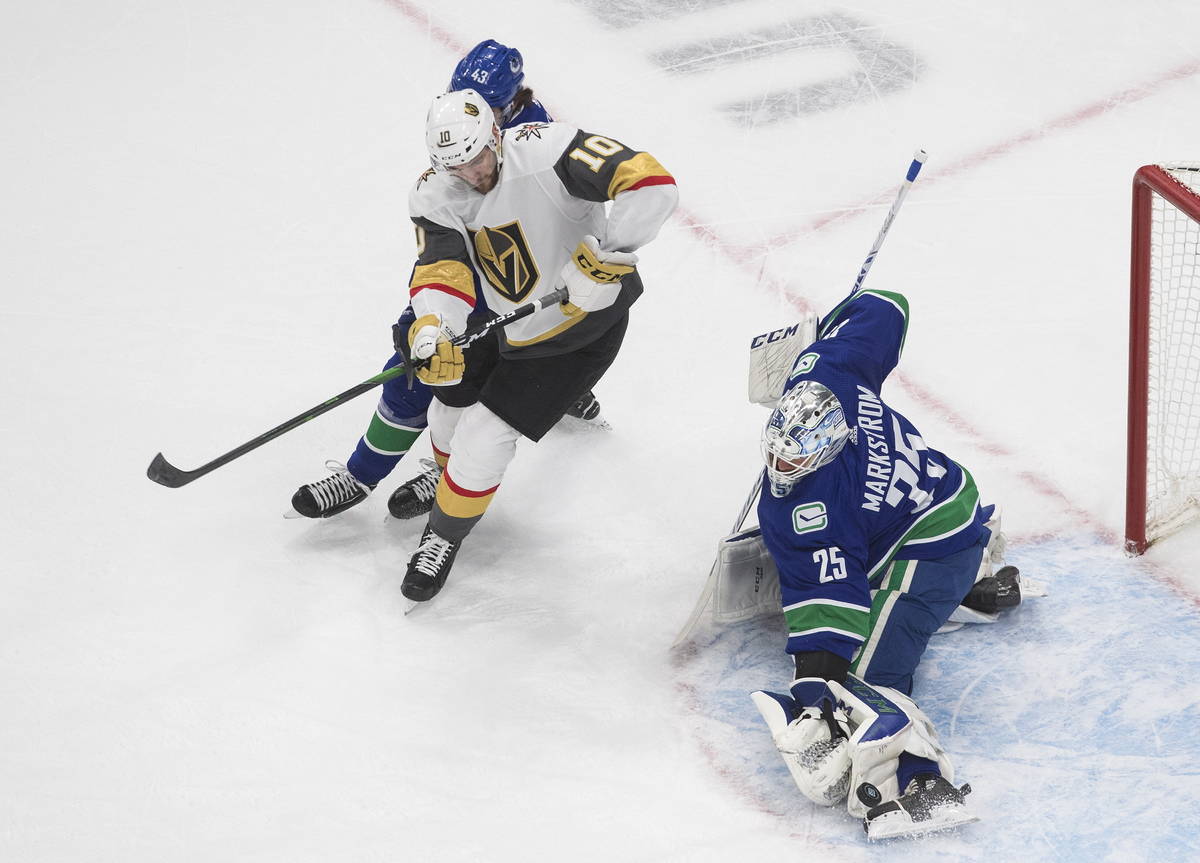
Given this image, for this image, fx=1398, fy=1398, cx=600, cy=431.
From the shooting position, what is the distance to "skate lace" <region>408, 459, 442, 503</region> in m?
3.37

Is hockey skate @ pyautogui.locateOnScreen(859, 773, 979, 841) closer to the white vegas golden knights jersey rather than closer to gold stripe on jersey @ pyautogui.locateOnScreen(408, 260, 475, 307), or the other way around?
the white vegas golden knights jersey

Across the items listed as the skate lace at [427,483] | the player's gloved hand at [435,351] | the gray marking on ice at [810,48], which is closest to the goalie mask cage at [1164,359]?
the gray marking on ice at [810,48]

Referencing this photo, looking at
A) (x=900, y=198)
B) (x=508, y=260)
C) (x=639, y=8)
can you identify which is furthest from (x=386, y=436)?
(x=639, y=8)

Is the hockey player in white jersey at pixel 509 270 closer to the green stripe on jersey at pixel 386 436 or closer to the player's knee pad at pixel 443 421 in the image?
the player's knee pad at pixel 443 421

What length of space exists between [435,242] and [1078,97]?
9.16ft

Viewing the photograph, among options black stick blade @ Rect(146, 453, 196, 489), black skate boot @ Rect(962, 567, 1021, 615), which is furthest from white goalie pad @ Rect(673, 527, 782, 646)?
black stick blade @ Rect(146, 453, 196, 489)

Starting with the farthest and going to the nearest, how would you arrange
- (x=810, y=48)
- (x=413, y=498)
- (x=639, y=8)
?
(x=639, y=8), (x=810, y=48), (x=413, y=498)

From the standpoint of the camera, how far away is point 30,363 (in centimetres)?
381

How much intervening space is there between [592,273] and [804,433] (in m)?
0.59

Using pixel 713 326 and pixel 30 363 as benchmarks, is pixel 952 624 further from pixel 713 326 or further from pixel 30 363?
pixel 30 363

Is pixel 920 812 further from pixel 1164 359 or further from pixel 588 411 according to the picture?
pixel 1164 359

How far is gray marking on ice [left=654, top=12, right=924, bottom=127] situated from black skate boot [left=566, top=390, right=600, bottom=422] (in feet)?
5.14

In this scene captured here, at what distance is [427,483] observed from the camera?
134 inches

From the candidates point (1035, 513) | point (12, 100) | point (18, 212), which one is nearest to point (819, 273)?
point (1035, 513)
